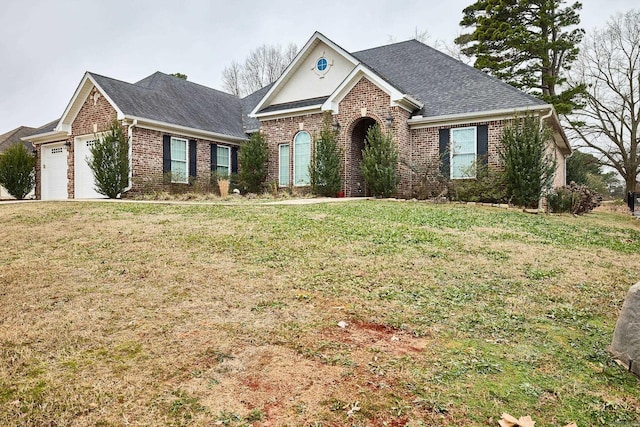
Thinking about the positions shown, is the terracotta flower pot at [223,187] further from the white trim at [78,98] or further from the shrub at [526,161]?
the shrub at [526,161]

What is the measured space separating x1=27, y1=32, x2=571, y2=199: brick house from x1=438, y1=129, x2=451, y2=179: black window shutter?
4 centimetres

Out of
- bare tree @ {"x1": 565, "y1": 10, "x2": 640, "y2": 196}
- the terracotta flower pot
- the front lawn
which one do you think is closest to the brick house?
the terracotta flower pot

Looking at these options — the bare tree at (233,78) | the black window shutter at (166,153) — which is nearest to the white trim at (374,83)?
the black window shutter at (166,153)

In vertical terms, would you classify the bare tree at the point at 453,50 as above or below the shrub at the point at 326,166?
above

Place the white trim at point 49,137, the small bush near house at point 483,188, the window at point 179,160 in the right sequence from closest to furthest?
the small bush near house at point 483,188
the window at point 179,160
the white trim at point 49,137

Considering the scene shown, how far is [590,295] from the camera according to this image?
4.41 m

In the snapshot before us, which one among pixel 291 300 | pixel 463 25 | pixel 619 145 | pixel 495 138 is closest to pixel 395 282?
pixel 291 300

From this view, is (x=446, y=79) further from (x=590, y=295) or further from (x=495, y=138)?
(x=590, y=295)

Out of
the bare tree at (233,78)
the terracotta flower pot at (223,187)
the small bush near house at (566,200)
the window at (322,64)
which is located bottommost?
the small bush near house at (566,200)

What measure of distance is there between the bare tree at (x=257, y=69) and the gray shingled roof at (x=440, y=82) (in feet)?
62.6

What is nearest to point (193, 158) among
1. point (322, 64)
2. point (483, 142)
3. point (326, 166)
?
point (326, 166)

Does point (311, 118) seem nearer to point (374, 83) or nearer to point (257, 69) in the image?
point (374, 83)

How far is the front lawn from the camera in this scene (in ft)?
7.52

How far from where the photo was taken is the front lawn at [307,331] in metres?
2.29
